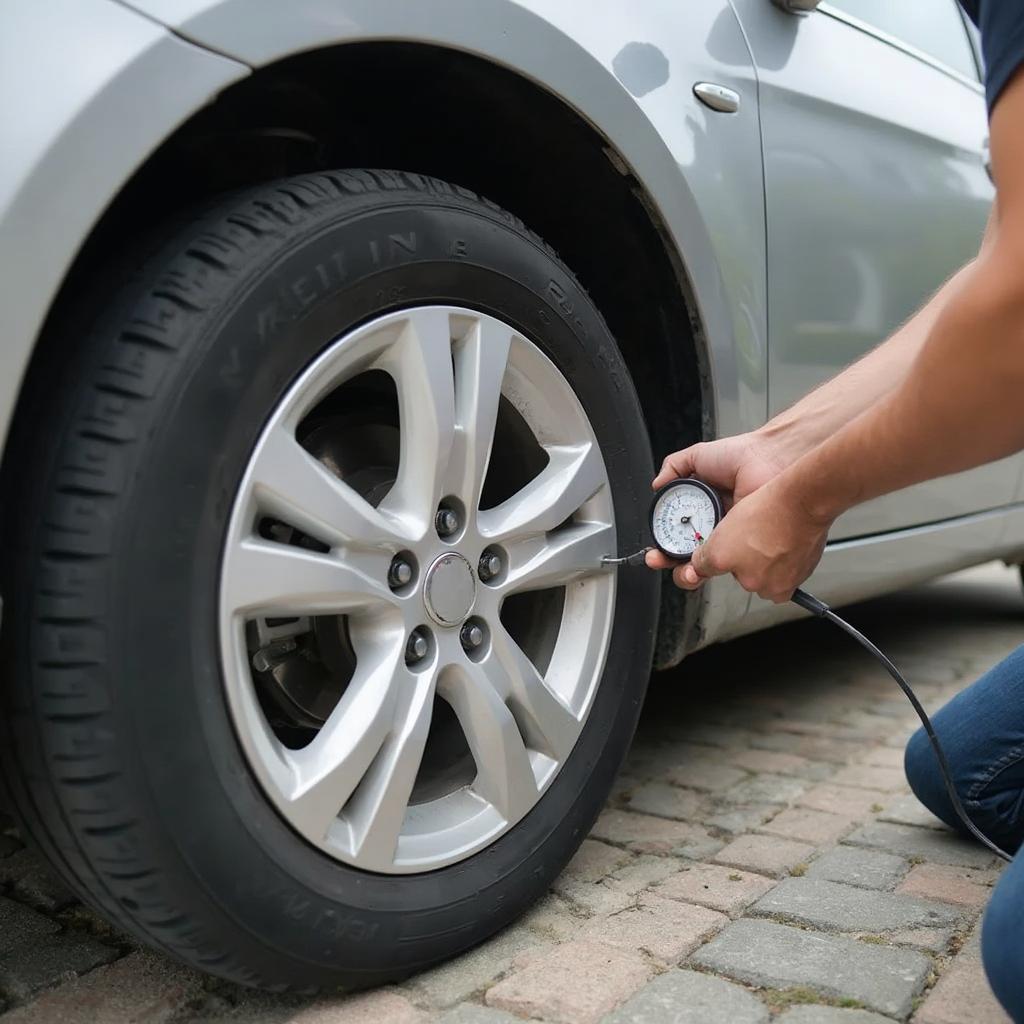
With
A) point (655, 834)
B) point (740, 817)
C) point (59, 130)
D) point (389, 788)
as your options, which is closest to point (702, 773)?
point (740, 817)

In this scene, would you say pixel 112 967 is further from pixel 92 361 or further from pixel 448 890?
pixel 92 361

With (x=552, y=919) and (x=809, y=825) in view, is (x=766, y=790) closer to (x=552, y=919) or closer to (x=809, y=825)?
(x=809, y=825)

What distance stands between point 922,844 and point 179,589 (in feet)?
4.21

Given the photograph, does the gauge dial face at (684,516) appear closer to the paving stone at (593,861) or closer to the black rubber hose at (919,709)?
the black rubber hose at (919,709)

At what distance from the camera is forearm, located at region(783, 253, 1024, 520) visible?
95cm

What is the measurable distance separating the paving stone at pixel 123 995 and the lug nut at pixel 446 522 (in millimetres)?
556

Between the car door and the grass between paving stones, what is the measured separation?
889mm

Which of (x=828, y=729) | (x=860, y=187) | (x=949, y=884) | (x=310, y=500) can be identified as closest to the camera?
(x=310, y=500)

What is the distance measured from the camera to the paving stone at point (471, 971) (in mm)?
1305

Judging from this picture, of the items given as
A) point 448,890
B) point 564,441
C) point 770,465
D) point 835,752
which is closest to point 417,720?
point 448,890

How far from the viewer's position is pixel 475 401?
53.7 inches

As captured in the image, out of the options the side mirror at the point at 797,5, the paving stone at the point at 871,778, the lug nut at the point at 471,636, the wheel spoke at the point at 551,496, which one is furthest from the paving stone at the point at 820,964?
the side mirror at the point at 797,5

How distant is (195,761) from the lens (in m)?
1.09

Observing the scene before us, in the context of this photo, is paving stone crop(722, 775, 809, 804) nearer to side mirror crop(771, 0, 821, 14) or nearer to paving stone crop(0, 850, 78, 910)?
paving stone crop(0, 850, 78, 910)
